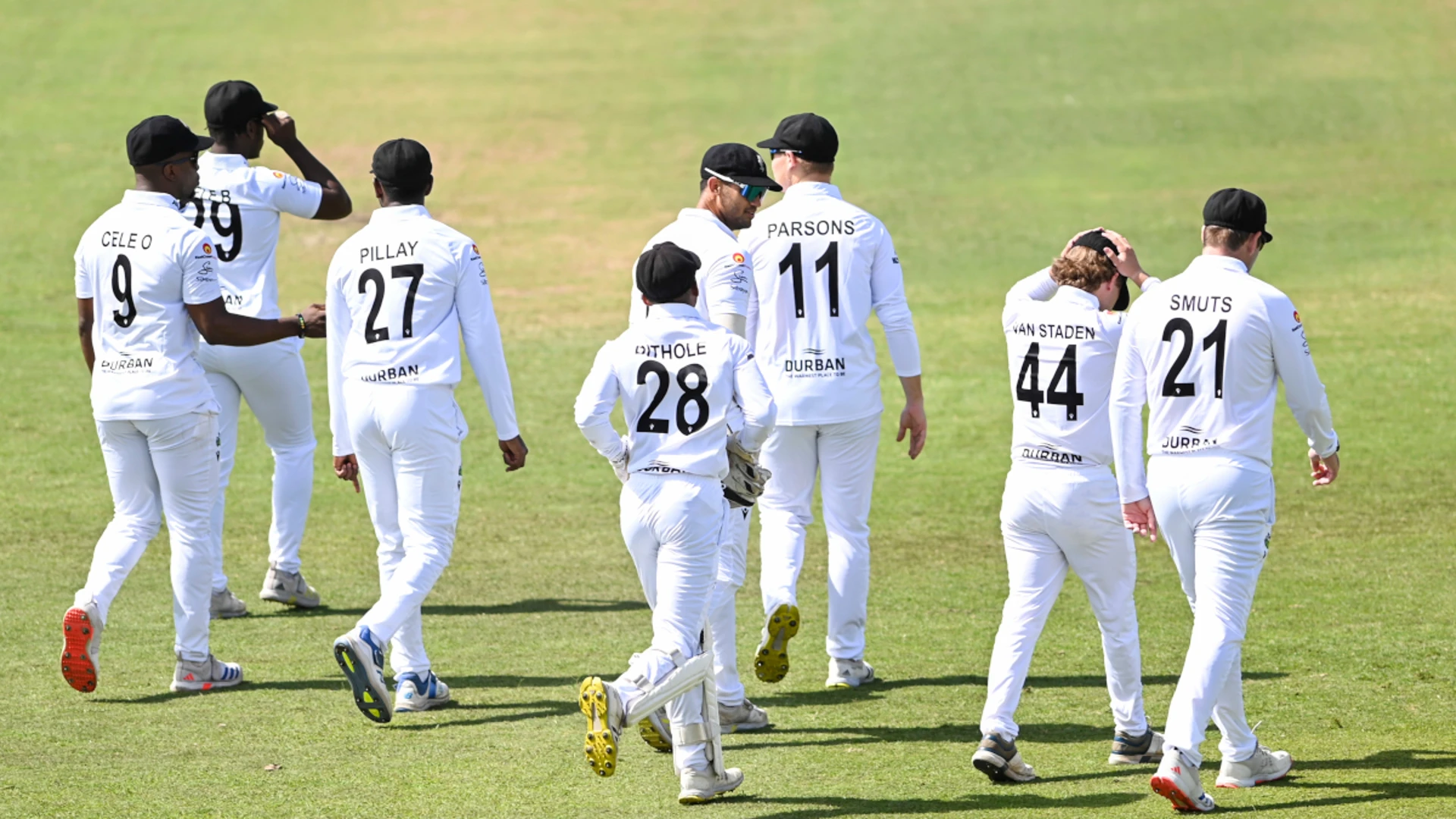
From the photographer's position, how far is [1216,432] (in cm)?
636

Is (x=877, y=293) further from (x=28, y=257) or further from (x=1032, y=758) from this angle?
(x=28, y=257)

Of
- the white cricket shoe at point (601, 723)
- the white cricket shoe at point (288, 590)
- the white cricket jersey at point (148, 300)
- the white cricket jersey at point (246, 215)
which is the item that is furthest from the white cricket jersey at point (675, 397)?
the white cricket shoe at point (288, 590)

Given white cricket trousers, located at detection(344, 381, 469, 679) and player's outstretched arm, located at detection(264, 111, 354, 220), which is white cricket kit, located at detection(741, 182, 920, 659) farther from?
player's outstretched arm, located at detection(264, 111, 354, 220)

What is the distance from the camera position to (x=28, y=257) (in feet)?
67.1

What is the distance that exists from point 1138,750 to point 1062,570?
31.2 inches

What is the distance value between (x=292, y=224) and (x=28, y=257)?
338cm

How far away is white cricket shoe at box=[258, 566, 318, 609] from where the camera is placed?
9.94 meters

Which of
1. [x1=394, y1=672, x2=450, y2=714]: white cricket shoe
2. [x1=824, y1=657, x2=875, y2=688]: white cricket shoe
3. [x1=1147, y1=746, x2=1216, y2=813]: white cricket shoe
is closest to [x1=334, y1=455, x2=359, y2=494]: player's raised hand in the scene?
[x1=394, y1=672, x2=450, y2=714]: white cricket shoe

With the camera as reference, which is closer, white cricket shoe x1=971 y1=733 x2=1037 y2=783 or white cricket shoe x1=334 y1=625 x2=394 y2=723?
white cricket shoe x1=971 y1=733 x2=1037 y2=783

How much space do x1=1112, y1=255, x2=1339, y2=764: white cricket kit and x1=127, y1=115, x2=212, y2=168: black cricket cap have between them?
4.55 m

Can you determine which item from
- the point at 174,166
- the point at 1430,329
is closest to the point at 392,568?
the point at 174,166

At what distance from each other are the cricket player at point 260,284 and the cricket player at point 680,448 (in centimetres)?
307

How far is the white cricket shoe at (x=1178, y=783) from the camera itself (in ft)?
19.8

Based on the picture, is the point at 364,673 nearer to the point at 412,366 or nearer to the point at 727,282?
the point at 412,366
